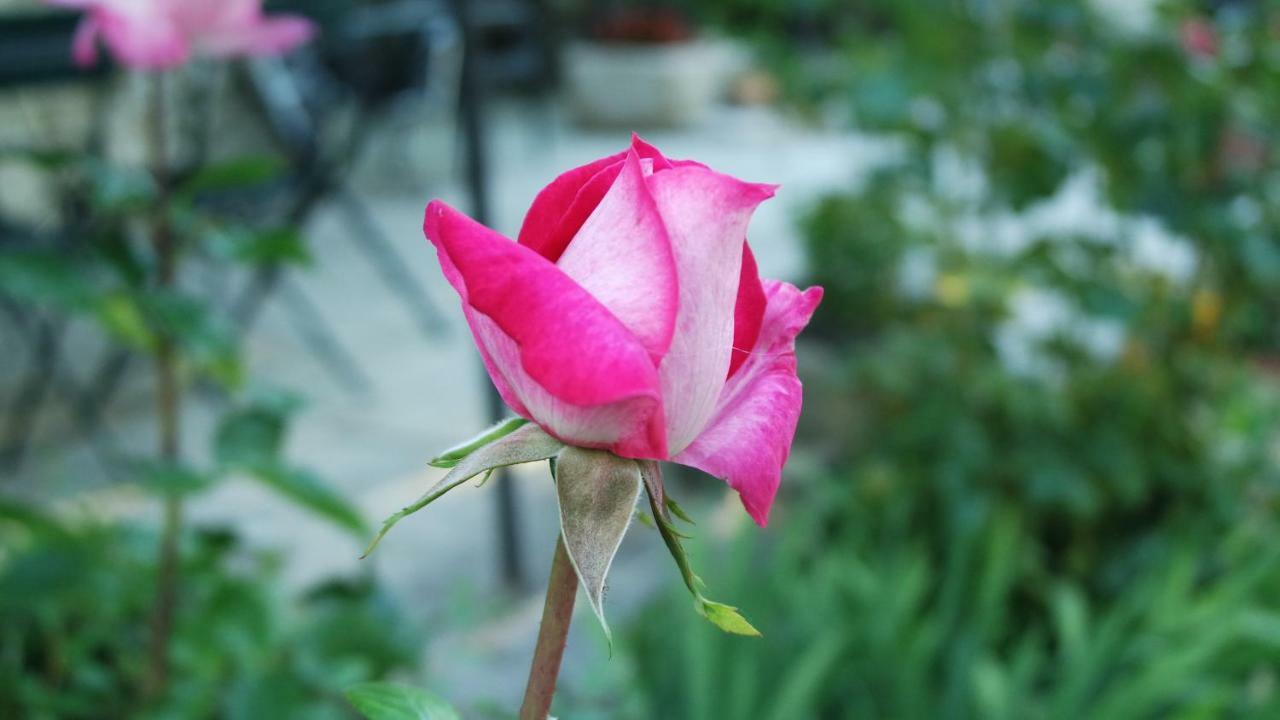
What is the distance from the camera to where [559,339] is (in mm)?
322

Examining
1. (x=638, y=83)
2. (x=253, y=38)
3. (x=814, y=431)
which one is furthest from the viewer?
(x=638, y=83)

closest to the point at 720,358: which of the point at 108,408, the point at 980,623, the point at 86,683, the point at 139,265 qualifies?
the point at 139,265

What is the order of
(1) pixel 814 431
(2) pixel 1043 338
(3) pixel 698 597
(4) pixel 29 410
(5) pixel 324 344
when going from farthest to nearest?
1. (5) pixel 324 344
2. (1) pixel 814 431
3. (4) pixel 29 410
4. (2) pixel 1043 338
5. (3) pixel 698 597

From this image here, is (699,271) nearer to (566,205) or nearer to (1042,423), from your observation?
(566,205)

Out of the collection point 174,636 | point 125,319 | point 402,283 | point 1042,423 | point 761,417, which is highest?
point 761,417

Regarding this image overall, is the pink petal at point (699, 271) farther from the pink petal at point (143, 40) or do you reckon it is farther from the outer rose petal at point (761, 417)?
the pink petal at point (143, 40)

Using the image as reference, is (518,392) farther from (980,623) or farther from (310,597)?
(980,623)

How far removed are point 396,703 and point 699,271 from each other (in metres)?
0.16

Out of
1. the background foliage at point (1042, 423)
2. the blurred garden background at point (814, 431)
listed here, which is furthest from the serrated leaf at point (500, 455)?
the background foliage at point (1042, 423)

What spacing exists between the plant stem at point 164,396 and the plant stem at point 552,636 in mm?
811

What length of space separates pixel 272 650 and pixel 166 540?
0.52ft

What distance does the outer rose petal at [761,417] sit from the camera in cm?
35

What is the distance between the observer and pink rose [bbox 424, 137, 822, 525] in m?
0.32

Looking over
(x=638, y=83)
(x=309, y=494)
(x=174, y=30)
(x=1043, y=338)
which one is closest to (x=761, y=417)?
(x=309, y=494)
